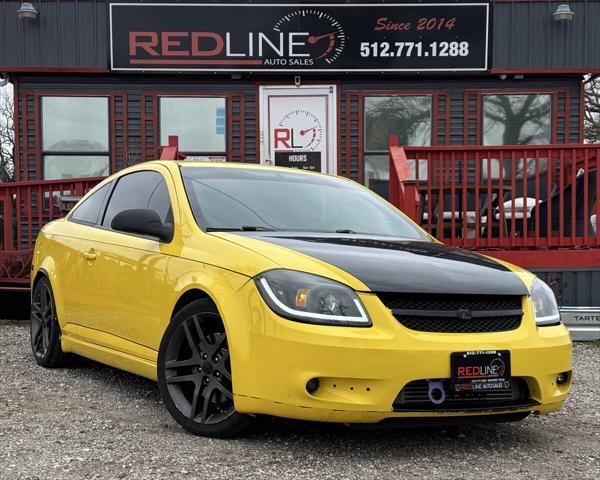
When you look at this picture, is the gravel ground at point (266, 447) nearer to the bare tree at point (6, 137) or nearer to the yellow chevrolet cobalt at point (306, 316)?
the yellow chevrolet cobalt at point (306, 316)

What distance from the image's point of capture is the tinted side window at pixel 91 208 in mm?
5277

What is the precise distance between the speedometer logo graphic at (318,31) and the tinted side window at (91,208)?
22.6 ft

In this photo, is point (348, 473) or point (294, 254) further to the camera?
point (294, 254)

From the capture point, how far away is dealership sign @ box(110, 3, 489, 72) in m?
11.6

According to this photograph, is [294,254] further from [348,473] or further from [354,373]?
[348,473]

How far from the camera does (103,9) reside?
1162 cm

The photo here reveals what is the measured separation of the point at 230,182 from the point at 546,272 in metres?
4.35

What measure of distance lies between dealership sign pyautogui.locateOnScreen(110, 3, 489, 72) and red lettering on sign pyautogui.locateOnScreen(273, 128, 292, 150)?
3.23 ft

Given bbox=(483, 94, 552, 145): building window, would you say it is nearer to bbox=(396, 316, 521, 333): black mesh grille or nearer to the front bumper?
bbox=(396, 316, 521, 333): black mesh grille

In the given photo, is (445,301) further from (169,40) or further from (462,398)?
(169,40)

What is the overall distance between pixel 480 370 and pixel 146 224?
1.98m

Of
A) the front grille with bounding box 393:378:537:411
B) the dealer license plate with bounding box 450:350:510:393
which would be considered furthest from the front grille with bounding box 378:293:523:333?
the front grille with bounding box 393:378:537:411

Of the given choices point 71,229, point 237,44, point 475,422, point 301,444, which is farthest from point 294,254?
point 237,44

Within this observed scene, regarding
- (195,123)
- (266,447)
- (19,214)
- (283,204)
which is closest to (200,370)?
(266,447)
